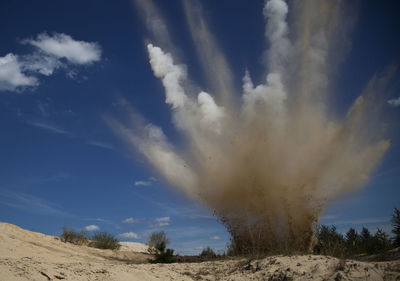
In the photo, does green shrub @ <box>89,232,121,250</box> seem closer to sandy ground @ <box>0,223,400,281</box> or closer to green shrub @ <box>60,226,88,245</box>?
green shrub @ <box>60,226,88,245</box>

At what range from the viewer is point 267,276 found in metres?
8.27

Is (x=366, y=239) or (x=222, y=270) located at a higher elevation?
(x=366, y=239)

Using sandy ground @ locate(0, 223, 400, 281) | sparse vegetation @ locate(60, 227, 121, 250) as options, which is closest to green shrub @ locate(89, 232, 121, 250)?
sparse vegetation @ locate(60, 227, 121, 250)

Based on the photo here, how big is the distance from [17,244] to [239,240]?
10.5 m

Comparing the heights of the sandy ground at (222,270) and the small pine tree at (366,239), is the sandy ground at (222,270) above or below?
below

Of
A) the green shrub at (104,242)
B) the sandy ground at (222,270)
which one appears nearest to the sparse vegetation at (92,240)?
the green shrub at (104,242)

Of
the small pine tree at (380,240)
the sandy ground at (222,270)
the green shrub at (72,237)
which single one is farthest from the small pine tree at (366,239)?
the green shrub at (72,237)

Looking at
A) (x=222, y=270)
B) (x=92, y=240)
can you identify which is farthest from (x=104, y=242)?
(x=222, y=270)

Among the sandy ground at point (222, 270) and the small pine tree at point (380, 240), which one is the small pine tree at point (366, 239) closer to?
the small pine tree at point (380, 240)

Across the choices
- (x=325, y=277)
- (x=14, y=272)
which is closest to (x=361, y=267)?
(x=325, y=277)

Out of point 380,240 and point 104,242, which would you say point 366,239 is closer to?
point 380,240

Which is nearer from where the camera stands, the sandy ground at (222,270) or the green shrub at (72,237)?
the sandy ground at (222,270)

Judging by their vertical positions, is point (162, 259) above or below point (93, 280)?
above

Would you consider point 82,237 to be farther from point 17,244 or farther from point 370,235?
point 370,235
